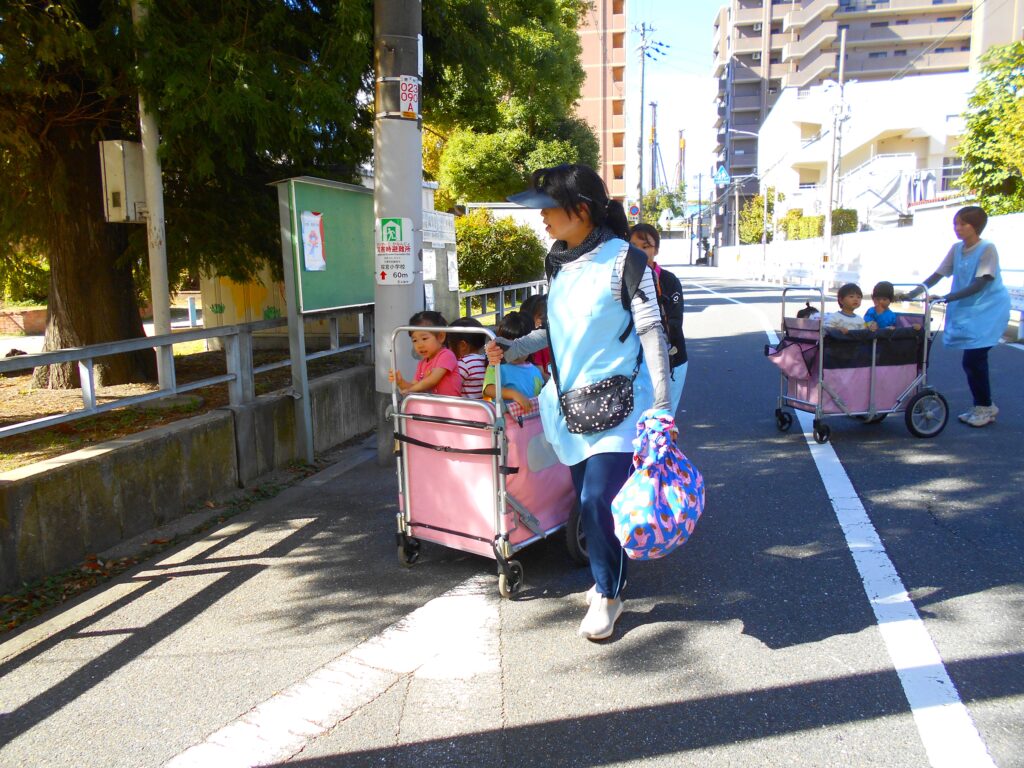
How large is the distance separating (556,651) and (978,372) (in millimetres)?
5495

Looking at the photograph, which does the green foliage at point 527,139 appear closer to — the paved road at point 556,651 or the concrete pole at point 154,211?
the concrete pole at point 154,211

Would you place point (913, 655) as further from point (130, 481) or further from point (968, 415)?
point (968, 415)

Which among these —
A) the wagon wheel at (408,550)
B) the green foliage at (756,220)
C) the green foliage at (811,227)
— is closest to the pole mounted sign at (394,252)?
the wagon wheel at (408,550)

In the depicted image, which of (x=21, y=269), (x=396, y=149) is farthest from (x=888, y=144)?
(x=21, y=269)

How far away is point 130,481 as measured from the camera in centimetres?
492

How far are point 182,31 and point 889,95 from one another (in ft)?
151

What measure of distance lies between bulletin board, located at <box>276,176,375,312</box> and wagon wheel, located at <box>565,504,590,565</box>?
3428 millimetres

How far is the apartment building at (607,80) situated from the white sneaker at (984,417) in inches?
2319

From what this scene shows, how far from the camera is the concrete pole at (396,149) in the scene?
6.34 m

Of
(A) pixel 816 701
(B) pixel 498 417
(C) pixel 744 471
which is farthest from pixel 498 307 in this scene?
(A) pixel 816 701

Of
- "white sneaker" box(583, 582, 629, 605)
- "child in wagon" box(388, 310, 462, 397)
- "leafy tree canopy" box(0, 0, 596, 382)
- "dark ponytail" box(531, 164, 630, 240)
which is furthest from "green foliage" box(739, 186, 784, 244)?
"dark ponytail" box(531, 164, 630, 240)

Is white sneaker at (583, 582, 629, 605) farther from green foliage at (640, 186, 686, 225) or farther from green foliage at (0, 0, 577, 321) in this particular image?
green foliage at (640, 186, 686, 225)

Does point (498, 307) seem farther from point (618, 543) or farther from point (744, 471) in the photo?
point (618, 543)

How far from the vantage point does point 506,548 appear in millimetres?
3904
